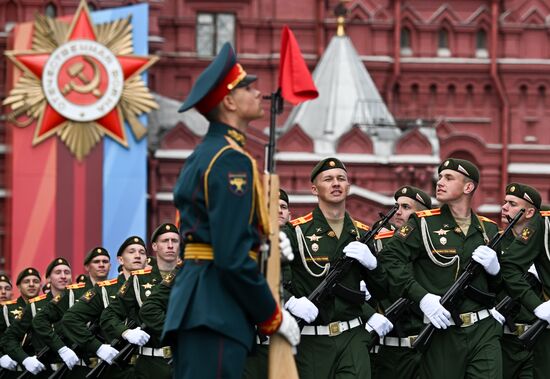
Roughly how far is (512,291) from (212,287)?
393 cm

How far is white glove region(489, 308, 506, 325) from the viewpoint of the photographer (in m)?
11.2

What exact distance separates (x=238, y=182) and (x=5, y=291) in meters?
10.5

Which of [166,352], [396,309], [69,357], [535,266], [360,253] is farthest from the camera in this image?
[69,357]

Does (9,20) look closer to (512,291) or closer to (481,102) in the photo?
(481,102)

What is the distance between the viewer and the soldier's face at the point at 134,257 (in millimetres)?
13578

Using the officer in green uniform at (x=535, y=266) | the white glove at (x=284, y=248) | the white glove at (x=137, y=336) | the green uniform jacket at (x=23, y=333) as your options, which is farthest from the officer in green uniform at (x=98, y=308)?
the white glove at (x=284, y=248)

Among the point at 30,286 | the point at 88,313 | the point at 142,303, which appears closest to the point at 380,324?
the point at 142,303

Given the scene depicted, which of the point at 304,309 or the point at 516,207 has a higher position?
the point at 516,207

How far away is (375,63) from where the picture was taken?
33625mm

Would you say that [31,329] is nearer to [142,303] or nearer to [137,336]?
[142,303]

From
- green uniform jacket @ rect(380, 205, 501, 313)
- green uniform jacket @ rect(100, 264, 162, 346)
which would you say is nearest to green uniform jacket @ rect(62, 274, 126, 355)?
green uniform jacket @ rect(100, 264, 162, 346)

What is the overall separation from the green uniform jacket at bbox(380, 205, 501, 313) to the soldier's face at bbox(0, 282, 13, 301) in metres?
7.67

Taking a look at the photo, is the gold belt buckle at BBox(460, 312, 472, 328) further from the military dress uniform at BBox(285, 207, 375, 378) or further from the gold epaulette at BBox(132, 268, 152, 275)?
the gold epaulette at BBox(132, 268, 152, 275)

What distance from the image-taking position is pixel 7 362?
53.2 feet
